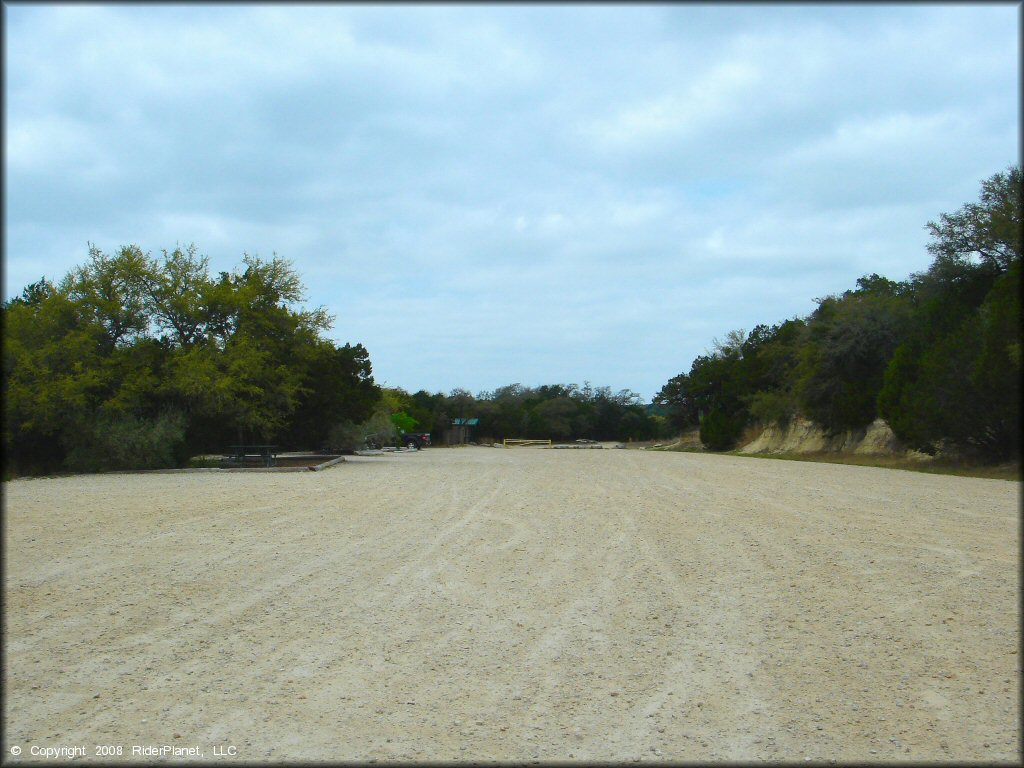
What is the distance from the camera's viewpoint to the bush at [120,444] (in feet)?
89.9

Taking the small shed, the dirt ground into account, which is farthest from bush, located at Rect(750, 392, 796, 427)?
the small shed

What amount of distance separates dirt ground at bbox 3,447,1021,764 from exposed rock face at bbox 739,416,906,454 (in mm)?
27160

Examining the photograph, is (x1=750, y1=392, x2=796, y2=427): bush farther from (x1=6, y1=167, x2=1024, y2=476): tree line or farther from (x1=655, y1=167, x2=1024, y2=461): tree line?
(x1=6, y1=167, x2=1024, y2=476): tree line

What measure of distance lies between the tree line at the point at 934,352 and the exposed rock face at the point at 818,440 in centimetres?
59

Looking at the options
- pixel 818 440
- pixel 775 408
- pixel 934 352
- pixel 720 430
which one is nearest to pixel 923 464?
pixel 934 352

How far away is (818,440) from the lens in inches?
1802

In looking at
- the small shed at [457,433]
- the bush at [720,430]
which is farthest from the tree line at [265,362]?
the small shed at [457,433]

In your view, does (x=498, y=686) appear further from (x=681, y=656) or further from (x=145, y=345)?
(x=145, y=345)

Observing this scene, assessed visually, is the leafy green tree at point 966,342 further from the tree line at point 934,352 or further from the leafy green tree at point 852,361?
the leafy green tree at point 852,361

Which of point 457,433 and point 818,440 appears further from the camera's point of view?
point 457,433

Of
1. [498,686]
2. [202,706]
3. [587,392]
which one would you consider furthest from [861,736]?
[587,392]

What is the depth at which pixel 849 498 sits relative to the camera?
53.6 feet

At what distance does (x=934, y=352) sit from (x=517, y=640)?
24.6 meters

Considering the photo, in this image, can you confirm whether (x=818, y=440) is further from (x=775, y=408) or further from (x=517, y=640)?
(x=517, y=640)
